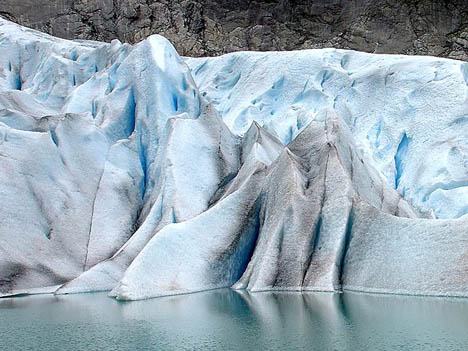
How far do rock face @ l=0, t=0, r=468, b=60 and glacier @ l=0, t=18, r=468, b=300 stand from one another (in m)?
13.7

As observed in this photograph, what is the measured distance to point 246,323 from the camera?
803 cm

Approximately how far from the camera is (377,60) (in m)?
17.6

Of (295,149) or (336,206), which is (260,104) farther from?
(336,206)

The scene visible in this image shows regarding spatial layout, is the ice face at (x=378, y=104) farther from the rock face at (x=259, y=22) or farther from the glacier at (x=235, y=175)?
the rock face at (x=259, y=22)

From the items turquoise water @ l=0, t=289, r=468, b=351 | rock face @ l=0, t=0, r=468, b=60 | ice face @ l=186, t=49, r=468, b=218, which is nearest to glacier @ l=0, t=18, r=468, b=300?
ice face @ l=186, t=49, r=468, b=218

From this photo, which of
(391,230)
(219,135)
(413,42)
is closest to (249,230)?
(391,230)

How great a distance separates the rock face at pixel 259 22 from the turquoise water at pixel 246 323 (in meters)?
24.8

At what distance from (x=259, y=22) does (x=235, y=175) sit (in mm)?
21788

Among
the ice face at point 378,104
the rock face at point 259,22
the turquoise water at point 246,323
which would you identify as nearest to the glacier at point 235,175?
the ice face at point 378,104

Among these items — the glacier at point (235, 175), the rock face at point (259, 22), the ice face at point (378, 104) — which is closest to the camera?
the glacier at point (235, 175)

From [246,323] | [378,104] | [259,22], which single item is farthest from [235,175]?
[259,22]

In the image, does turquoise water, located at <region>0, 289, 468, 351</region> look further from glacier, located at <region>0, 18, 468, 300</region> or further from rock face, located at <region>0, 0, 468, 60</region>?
rock face, located at <region>0, 0, 468, 60</region>

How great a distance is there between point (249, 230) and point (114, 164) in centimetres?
486

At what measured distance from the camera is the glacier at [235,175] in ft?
34.8
